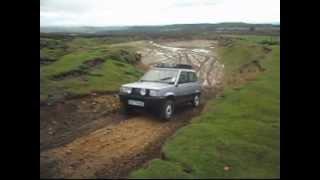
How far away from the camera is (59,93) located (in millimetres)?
8375

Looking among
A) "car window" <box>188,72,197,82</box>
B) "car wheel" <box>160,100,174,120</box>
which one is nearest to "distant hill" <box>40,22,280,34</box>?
"car window" <box>188,72,197,82</box>

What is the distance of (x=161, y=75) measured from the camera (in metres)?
9.04

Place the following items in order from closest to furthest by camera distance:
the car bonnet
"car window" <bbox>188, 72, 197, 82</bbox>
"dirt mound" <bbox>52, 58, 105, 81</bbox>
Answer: the car bonnet → "dirt mound" <bbox>52, 58, 105, 81</bbox> → "car window" <bbox>188, 72, 197, 82</bbox>

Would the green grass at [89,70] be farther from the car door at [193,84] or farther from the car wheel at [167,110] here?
the car door at [193,84]

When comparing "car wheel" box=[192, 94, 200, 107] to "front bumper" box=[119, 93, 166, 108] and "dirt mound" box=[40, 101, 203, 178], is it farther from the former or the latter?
Result: "front bumper" box=[119, 93, 166, 108]

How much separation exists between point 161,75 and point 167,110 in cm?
85

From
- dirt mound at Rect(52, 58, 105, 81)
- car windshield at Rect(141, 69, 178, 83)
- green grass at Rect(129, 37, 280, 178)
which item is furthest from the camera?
car windshield at Rect(141, 69, 178, 83)

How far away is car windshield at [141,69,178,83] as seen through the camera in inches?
355

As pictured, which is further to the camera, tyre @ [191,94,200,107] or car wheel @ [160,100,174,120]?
tyre @ [191,94,200,107]

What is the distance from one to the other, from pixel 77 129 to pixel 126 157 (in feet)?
4.33

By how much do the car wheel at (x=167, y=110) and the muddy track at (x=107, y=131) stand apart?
140mm

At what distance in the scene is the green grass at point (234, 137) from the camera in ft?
22.0
